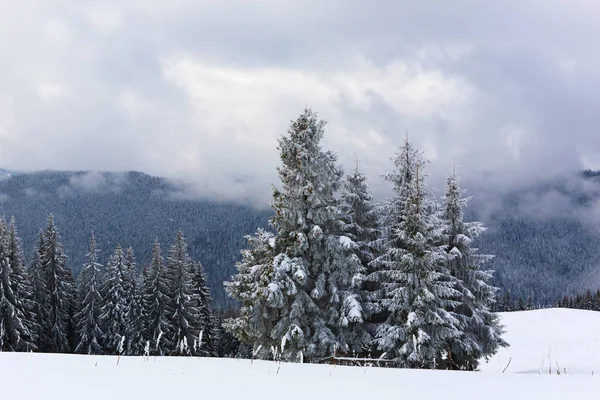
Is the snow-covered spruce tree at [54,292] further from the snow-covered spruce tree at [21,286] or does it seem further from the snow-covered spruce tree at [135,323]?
the snow-covered spruce tree at [135,323]

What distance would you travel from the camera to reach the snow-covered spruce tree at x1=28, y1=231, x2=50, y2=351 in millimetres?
37344

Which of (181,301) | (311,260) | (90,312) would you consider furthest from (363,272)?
(90,312)

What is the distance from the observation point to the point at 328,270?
18594mm

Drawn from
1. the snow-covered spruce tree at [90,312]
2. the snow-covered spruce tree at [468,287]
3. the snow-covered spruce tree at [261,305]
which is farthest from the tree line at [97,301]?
the snow-covered spruce tree at [468,287]

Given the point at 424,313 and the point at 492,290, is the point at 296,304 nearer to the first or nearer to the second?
the point at 424,313

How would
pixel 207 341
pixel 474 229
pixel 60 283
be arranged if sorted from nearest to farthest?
pixel 474 229, pixel 60 283, pixel 207 341

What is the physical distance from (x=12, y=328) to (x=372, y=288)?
27.7 meters

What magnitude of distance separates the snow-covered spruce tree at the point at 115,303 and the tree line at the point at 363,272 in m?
25.1

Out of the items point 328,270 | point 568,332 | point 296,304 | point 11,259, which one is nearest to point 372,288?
point 328,270

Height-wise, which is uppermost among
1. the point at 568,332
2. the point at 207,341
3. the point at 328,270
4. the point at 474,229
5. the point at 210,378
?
the point at 474,229

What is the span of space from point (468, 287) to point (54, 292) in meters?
34.1

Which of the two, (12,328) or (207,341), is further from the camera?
(207,341)

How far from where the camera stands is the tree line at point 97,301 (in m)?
35.9

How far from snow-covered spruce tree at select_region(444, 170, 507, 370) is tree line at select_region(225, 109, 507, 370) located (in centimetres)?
4
